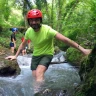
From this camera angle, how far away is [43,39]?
5.18m

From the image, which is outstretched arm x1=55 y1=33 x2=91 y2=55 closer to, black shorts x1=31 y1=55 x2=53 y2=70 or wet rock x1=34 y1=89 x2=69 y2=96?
black shorts x1=31 y1=55 x2=53 y2=70

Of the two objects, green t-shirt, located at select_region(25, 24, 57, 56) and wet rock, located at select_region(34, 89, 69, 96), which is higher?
green t-shirt, located at select_region(25, 24, 57, 56)

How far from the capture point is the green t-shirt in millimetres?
5133

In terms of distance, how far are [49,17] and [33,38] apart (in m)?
17.9

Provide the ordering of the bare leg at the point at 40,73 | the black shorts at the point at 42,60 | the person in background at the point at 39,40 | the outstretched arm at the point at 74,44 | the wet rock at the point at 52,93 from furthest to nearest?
the black shorts at the point at 42,60 → the bare leg at the point at 40,73 → the person in background at the point at 39,40 → the wet rock at the point at 52,93 → the outstretched arm at the point at 74,44

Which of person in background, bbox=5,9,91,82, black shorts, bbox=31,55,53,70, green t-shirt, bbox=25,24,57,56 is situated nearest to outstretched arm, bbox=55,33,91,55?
person in background, bbox=5,9,91,82

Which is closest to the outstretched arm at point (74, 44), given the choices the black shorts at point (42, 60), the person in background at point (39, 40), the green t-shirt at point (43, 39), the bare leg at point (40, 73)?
the person in background at point (39, 40)

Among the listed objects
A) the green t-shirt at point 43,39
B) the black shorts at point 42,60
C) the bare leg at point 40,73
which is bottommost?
the bare leg at point 40,73

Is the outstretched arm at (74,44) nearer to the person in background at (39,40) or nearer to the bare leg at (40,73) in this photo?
the person in background at (39,40)

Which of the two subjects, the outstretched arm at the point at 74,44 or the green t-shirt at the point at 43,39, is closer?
the outstretched arm at the point at 74,44

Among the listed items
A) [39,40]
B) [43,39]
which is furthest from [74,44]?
[39,40]

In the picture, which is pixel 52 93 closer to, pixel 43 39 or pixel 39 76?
pixel 39 76

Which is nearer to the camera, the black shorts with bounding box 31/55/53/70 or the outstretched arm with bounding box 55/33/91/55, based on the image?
the outstretched arm with bounding box 55/33/91/55

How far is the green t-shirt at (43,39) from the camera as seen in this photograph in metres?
5.13
